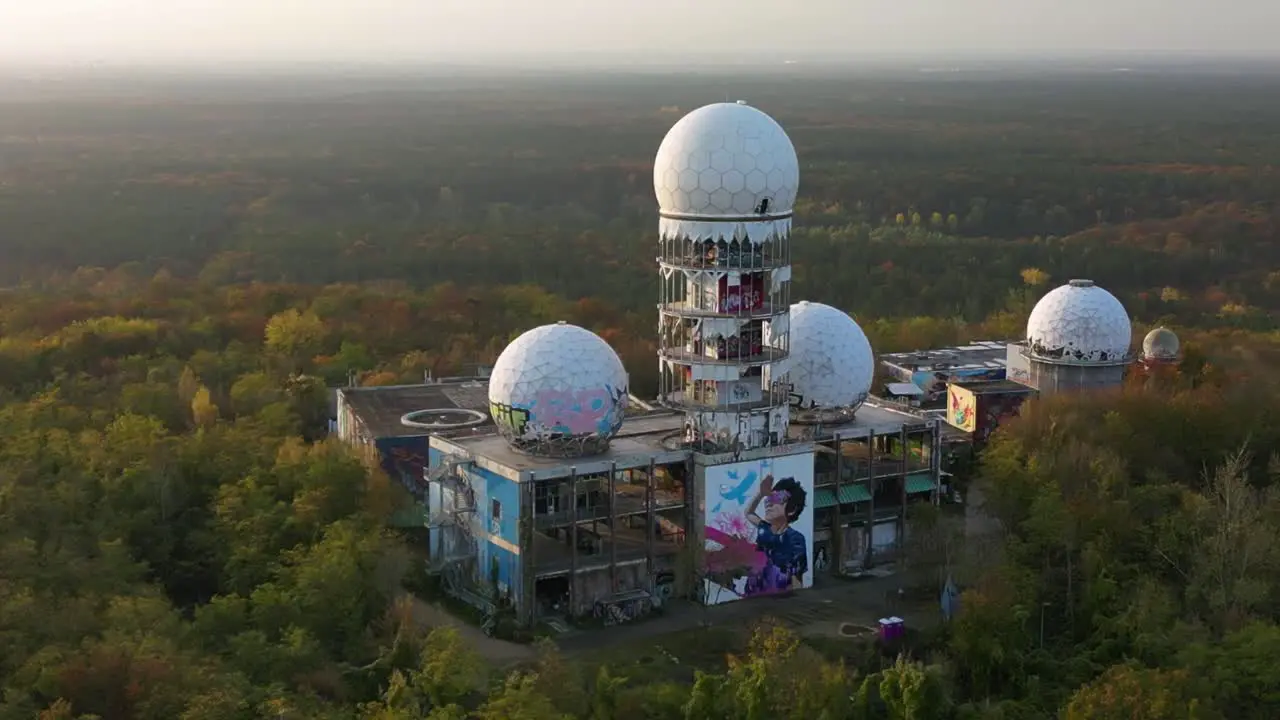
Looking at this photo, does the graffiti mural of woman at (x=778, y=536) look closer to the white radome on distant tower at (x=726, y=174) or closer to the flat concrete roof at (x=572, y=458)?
the flat concrete roof at (x=572, y=458)

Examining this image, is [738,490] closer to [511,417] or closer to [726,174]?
[511,417]

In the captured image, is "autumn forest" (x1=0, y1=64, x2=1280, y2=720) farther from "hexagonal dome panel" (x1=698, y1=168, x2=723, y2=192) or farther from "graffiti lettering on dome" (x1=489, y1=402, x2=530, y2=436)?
"hexagonal dome panel" (x1=698, y1=168, x2=723, y2=192)

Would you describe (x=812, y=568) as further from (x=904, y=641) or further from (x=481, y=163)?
(x=481, y=163)

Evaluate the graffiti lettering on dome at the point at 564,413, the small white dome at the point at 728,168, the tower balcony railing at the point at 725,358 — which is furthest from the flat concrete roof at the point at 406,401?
the small white dome at the point at 728,168

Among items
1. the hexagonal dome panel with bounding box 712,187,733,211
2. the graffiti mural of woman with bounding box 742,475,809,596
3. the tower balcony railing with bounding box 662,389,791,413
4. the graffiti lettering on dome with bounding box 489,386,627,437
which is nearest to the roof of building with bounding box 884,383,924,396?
the tower balcony railing with bounding box 662,389,791,413

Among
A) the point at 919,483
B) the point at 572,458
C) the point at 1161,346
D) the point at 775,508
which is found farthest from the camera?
the point at 1161,346

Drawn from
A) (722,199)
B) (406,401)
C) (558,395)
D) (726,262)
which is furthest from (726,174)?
(406,401)
